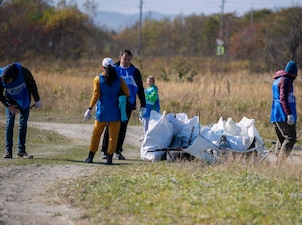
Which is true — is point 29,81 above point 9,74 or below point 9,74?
below

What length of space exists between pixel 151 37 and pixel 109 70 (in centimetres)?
7262

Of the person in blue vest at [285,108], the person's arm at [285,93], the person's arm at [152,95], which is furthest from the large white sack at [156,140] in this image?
the person's arm at [152,95]

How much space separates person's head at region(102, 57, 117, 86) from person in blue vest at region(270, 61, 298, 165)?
2735mm

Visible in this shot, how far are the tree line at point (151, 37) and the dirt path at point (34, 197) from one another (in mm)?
21620

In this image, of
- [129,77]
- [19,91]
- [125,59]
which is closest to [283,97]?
[129,77]

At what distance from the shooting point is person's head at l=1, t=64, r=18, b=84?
1125cm

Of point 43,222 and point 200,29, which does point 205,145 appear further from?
point 200,29

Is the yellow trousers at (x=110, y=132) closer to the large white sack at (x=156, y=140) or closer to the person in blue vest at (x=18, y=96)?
the large white sack at (x=156, y=140)

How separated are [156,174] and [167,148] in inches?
86.8

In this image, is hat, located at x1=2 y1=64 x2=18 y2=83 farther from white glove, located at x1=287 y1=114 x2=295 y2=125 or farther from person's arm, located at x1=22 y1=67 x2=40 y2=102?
white glove, located at x1=287 y1=114 x2=295 y2=125

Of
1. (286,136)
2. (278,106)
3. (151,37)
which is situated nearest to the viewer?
(278,106)

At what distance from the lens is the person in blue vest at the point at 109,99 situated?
11.0 metres

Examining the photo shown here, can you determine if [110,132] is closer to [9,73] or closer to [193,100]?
[9,73]

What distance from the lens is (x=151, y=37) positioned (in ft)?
273
